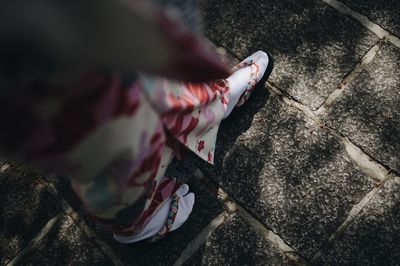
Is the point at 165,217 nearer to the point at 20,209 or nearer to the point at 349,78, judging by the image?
the point at 20,209

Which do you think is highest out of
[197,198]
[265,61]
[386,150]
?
[265,61]

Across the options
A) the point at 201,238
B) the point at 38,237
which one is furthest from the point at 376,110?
the point at 38,237

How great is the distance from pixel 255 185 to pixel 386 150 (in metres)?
0.60

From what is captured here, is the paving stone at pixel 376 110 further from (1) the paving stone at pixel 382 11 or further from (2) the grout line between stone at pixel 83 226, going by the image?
(2) the grout line between stone at pixel 83 226

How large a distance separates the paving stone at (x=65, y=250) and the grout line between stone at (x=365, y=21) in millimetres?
1672

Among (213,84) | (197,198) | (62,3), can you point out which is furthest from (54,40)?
(197,198)

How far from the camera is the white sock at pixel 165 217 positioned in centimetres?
178

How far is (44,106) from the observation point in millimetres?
912

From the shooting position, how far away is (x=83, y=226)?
6.77 ft

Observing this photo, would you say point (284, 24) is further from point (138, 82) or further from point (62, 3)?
point (62, 3)

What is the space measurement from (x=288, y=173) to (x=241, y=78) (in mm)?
485

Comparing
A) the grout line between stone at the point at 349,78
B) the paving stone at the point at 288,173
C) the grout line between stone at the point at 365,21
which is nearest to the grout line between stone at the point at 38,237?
the paving stone at the point at 288,173

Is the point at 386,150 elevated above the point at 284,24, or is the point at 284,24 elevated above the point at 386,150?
the point at 284,24

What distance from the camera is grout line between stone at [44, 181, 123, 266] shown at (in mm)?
1978
